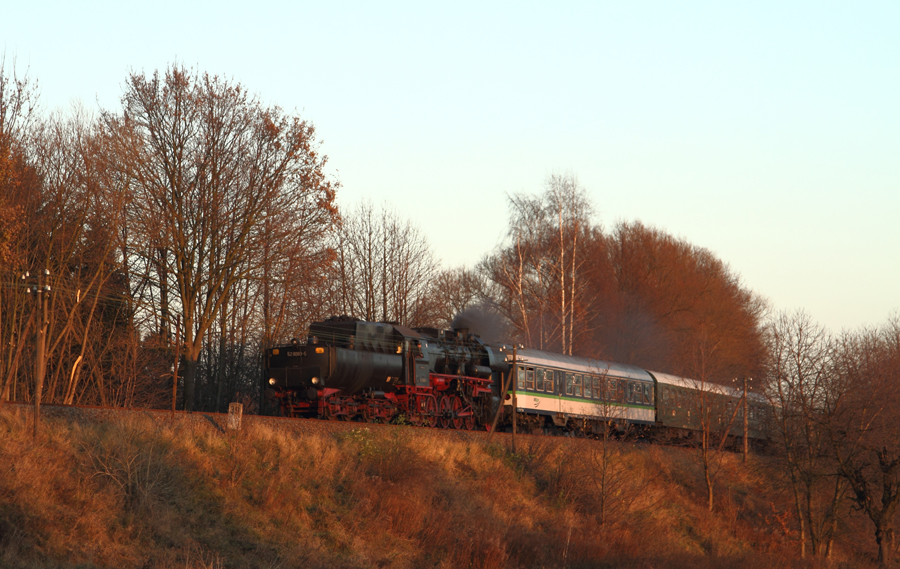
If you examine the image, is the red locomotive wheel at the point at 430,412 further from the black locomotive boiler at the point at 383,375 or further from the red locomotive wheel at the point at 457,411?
the red locomotive wheel at the point at 457,411

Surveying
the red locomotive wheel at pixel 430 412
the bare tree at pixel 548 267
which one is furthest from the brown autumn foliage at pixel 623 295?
the red locomotive wheel at pixel 430 412

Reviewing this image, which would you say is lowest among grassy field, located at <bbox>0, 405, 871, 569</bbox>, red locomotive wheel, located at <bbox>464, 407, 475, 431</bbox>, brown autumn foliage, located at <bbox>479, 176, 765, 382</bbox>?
grassy field, located at <bbox>0, 405, 871, 569</bbox>

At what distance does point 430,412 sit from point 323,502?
8.79 metres

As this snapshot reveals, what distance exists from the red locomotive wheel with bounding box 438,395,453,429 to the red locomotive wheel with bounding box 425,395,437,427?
42cm

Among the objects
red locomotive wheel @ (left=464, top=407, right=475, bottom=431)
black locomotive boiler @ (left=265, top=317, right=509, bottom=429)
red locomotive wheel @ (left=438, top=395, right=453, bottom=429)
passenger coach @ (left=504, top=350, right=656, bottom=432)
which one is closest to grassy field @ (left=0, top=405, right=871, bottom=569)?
black locomotive boiler @ (left=265, top=317, right=509, bottom=429)

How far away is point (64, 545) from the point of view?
48.3ft

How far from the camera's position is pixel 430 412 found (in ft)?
91.0

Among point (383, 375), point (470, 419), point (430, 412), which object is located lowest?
point (470, 419)

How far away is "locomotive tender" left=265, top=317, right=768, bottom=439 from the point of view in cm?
2478

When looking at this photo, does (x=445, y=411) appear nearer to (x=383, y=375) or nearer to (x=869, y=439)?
(x=383, y=375)

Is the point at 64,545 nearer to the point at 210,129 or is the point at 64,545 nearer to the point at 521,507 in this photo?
the point at 521,507

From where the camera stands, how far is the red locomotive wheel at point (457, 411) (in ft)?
95.8

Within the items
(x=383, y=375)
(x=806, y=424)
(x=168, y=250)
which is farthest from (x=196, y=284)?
(x=806, y=424)

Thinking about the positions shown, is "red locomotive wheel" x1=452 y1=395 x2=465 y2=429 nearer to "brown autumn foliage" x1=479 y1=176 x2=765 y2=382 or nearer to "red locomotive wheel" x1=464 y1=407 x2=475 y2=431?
"red locomotive wheel" x1=464 y1=407 x2=475 y2=431
